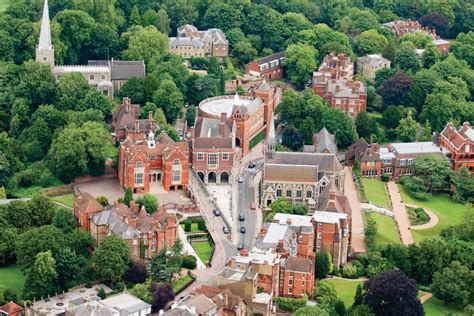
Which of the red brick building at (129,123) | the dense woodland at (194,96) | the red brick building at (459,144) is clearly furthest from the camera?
the red brick building at (459,144)

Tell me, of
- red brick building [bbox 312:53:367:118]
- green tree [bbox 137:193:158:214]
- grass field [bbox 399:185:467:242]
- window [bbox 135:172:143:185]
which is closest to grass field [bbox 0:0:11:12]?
red brick building [bbox 312:53:367:118]

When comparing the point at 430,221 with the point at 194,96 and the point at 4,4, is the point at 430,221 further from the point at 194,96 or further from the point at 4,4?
the point at 4,4

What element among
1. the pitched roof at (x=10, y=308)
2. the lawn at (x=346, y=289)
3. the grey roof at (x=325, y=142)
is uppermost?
the grey roof at (x=325, y=142)

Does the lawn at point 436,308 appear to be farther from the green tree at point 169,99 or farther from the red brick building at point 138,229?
the green tree at point 169,99

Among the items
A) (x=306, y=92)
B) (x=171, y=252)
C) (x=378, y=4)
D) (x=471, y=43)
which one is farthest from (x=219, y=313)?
(x=378, y=4)

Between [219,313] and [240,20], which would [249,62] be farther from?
[219,313]

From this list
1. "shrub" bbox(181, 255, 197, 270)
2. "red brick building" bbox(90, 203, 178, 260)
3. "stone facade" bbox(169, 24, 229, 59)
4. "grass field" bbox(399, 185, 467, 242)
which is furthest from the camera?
"stone facade" bbox(169, 24, 229, 59)

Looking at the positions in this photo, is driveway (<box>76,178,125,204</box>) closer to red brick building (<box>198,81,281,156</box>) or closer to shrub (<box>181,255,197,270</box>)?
shrub (<box>181,255,197,270</box>)

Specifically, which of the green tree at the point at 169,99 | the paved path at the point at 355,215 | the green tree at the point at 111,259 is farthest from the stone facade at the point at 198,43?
the green tree at the point at 111,259
